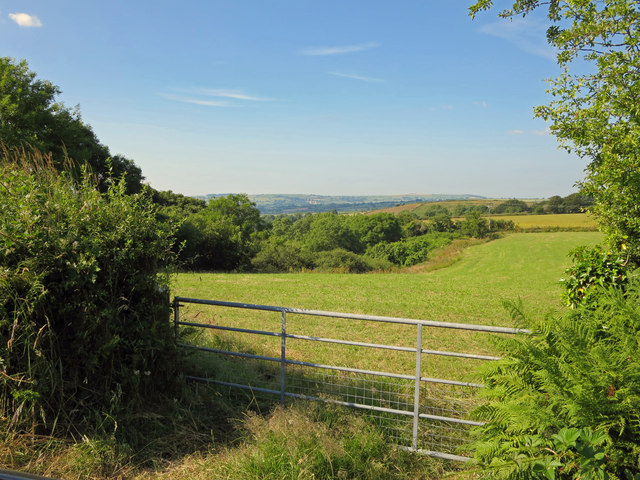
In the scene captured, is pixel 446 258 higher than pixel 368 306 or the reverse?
the reverse

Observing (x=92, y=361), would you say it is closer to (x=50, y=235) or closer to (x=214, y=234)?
(x=50, y=235)

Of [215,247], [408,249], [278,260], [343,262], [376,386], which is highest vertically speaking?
[376,386]

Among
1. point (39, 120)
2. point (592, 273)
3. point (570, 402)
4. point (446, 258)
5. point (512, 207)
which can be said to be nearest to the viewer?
Answer: point (570, 402)

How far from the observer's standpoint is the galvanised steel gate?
3.98 meters

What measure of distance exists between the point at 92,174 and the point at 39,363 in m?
2.08

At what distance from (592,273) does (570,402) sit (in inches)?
133

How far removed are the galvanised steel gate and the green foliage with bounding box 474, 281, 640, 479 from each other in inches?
17.4

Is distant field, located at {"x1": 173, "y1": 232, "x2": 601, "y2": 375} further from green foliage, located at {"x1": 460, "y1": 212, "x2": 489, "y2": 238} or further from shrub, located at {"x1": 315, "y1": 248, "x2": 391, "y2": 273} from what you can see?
green foliage, located at {"x1": 460, "y1": 212, "x2": 489, "y2": 238}

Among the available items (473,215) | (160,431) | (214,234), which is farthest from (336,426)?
(473,215)

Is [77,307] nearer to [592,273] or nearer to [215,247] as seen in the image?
[592,273]

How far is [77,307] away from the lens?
387 centimetres

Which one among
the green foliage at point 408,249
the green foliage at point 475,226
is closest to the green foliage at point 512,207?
the green foliage at point 475,226

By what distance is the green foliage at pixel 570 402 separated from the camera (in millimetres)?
2148

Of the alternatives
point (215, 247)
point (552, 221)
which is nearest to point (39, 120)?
point (215, 247)
